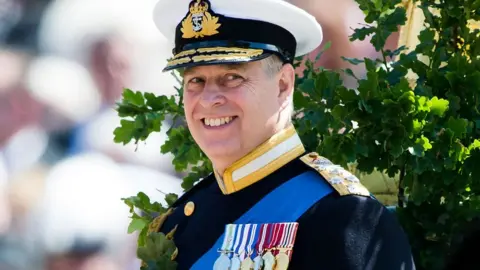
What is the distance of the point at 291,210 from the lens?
1819 millimetres

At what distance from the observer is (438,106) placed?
217cm

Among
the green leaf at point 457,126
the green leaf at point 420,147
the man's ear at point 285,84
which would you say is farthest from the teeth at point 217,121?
the green leaf at point 457,126

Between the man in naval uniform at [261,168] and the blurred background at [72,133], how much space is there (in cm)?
153

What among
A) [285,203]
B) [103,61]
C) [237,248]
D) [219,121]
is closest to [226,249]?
[237,248]

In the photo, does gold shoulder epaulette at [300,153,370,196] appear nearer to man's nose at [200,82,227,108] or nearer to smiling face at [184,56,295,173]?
smiling face at [184,56,295,173]

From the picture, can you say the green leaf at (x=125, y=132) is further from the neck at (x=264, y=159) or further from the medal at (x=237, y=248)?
the medal at (x=237, y=248)

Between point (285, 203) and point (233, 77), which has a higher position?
point (233, 77)

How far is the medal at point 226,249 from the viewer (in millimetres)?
1841

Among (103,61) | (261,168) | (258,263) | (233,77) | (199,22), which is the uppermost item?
(199,22)

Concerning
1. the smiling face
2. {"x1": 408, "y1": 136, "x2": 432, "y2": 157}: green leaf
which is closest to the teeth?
the smiling face

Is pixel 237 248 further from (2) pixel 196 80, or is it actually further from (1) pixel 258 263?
(2) pixel 196 80

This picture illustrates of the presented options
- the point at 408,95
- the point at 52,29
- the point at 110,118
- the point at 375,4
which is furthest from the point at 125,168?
the point at 408,95

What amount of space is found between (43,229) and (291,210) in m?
1.88

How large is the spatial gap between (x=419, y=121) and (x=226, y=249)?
63 cm
